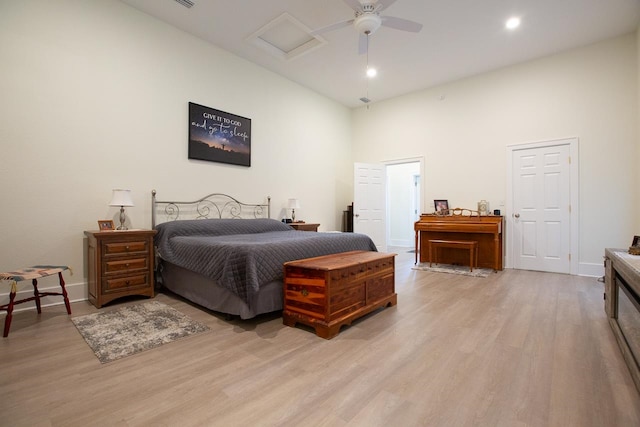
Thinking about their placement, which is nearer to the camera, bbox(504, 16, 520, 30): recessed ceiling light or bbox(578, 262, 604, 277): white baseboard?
bbox(504, 16, 520, 30): recessed ceiling light

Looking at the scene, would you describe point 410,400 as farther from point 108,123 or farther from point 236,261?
point 108,123

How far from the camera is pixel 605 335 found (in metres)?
2.14

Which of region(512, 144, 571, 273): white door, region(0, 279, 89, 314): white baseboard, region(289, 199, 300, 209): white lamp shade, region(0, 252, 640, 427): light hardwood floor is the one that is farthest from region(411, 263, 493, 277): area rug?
region(0, 279, 89, 314): white baseboard

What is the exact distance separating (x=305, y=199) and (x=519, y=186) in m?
3.58

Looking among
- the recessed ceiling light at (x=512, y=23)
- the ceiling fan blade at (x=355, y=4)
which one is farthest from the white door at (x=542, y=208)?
the ceiling fan blade at (x=355, y=4)

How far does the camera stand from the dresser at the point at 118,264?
9.09 ft

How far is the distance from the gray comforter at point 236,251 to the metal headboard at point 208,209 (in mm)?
371

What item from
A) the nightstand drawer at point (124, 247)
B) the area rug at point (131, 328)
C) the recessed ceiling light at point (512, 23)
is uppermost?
the recessed ceiling light at point (512, 23)

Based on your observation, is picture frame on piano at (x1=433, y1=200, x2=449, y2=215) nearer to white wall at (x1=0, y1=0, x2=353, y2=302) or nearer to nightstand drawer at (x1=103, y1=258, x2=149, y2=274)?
white wall at (x1=0, y1=0, x2=353, y2=302)

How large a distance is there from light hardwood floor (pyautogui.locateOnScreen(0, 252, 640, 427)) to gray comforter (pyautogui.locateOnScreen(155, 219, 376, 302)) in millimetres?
403

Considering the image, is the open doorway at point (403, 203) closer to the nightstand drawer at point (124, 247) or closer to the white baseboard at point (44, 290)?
the nightstand drawer at point (124, 247)

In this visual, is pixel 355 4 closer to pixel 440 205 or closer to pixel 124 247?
pixel 124 247

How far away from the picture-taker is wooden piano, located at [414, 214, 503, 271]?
14.9 ft

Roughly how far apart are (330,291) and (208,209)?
2677mm
